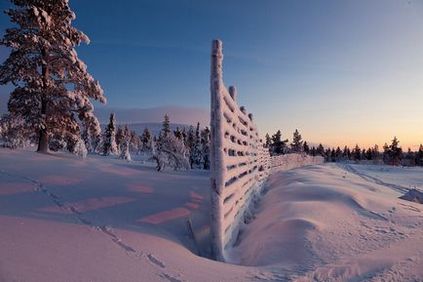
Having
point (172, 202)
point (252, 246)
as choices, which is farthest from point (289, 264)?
point (172, 202)

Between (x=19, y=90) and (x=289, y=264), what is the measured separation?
1301cm

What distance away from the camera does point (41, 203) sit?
375cm

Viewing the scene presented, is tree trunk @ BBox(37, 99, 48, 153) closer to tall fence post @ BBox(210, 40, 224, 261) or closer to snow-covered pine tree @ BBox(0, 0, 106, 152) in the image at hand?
snow-covered pine tree @ BBox(0, 0, 106, 152)

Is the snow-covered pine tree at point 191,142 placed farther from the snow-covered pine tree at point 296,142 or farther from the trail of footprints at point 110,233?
the trail of footprints at point 110,233

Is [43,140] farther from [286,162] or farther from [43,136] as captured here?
[286,162]

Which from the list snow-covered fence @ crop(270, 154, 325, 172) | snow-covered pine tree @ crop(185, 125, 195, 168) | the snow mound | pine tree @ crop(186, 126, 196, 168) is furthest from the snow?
snow-covered pine tree @ crop(185, 125, 195, 168)

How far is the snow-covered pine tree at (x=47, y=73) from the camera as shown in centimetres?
1275

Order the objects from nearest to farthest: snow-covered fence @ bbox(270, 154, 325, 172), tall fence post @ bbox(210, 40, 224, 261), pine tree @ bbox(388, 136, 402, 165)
Result: tall fence post @ bbox(210, 40, 224, 261) < snow-covered fence @ bbox(270, 154, 325, 172) < pine tree @ bbox(388, 136, 402, 165)

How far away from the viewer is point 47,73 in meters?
13.3

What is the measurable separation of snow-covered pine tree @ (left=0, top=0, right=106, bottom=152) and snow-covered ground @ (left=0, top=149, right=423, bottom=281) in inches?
331

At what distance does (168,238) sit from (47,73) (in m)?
12.1

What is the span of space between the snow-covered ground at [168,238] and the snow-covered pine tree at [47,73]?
841 cm

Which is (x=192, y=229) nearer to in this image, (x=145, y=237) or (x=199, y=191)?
(x=145, y=237)

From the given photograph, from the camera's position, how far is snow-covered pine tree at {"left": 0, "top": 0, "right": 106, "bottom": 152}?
12.8 meters
